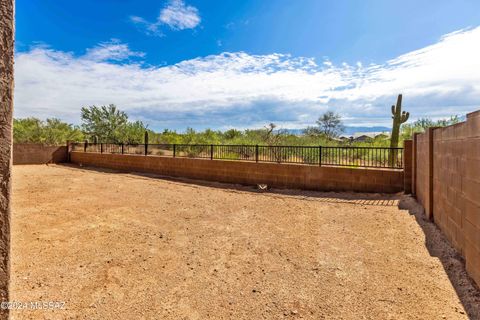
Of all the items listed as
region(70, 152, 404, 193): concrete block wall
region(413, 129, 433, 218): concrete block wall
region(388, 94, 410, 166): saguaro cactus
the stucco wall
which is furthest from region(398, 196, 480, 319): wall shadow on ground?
the stucco wall

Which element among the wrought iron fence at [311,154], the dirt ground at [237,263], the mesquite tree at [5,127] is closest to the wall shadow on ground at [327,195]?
the dirt ground at [237,263]

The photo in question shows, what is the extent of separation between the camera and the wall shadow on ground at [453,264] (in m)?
3.00

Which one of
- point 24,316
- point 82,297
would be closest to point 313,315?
point 82,297

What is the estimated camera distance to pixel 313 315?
290cm

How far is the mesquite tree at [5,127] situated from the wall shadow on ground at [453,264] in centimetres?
389

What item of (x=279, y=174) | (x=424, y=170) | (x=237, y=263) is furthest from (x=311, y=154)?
(x=237, y=263)

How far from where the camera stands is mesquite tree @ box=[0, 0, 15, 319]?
1.59 meters

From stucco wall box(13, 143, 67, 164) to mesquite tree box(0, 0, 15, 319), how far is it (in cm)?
2206

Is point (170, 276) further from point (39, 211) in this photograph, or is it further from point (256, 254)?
point (39, 211)

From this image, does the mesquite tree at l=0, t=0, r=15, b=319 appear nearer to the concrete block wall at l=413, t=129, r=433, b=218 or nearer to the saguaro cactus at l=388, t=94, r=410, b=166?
the concrete block wall at l=413, t=129, r=433, b=218

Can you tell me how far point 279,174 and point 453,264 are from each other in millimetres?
6733

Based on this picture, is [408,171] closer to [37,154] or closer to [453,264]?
[453,264]

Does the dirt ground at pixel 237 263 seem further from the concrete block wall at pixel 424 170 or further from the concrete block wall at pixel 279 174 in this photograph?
the concrete block wall at pixel 279 174

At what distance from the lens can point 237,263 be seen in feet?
13.5
